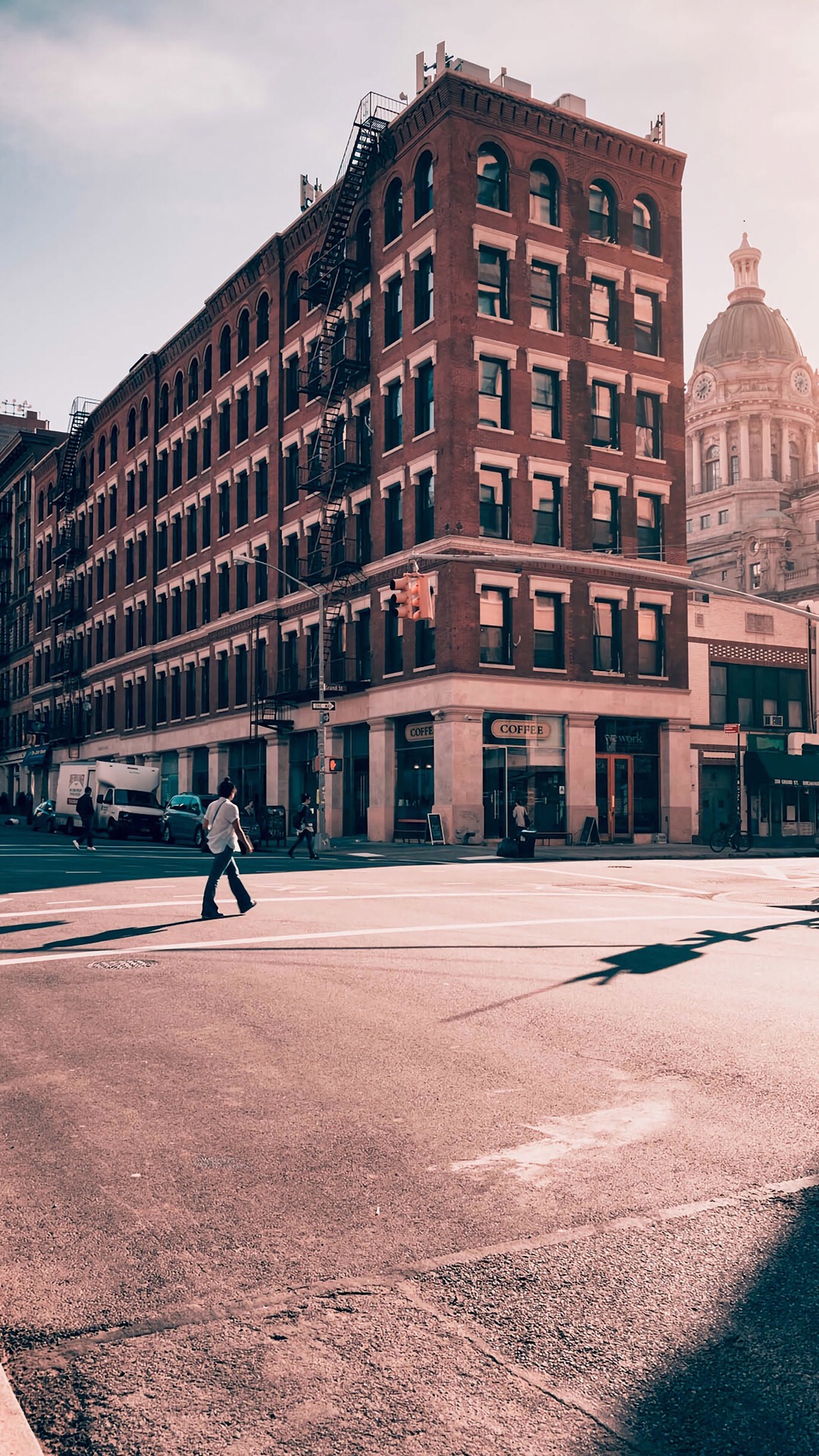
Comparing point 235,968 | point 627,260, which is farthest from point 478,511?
point 235,968

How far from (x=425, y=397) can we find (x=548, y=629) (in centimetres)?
857

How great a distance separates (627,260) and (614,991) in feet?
123

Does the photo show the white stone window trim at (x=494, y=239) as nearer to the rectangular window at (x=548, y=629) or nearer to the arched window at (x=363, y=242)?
the arched window at (x=363, y=242)

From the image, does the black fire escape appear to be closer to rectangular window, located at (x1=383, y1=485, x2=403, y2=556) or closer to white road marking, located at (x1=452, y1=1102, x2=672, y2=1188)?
rectangular window, located at (x1=383, y1=485, x2=403, y2=556)

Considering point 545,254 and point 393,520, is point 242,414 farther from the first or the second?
point 545,254

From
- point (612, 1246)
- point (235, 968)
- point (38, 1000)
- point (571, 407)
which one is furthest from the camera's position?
point (571, 407)

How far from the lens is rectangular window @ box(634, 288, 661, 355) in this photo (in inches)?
1681

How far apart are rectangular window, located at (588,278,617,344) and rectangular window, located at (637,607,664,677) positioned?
9.53 meters

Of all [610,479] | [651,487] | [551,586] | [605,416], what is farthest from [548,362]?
[551,586]

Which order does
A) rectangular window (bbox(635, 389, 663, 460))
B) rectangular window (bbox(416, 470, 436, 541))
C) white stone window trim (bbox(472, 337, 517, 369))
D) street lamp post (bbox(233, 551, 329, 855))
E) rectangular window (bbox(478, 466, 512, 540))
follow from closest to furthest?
street lamp post (bbox(233, 551, 329, 855)) < white stone window trim (bbox(472, 337, 517, 369)) < rectangular window (bbox(478, 466, 512, 540)) < rectangular window (bbox(416, 470, 436, 541)) < rectangular window (bbox(635, 389, 663, 460))

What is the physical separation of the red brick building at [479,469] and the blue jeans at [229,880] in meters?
18.9

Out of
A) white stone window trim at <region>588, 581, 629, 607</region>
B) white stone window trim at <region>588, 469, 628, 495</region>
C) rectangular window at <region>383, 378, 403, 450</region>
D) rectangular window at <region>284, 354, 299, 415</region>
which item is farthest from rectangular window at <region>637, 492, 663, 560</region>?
rectangular window at <region>284, 354, 299, 415</region>

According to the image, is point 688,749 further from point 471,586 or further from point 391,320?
point 391,320

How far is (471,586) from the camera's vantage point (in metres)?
37.2
